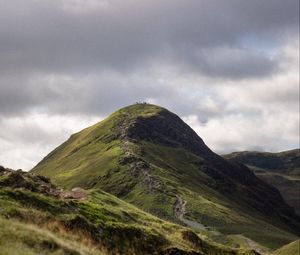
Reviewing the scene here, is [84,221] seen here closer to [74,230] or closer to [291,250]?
[74,230]

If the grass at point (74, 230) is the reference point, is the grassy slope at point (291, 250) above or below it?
below

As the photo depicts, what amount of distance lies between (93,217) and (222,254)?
18344 millimetres

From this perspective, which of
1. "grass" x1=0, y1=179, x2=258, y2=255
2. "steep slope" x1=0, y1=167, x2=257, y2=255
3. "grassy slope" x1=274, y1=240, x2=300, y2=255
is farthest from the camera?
"grassy slope" x1=274, y1=240, x2=300, y2=255

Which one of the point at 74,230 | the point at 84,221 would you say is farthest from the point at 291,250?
the point at 74,230

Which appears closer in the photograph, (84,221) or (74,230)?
(74,230)

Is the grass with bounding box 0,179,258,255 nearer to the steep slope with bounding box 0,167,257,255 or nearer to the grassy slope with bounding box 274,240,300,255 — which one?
the steep slope with bounding box 0,167,257,255

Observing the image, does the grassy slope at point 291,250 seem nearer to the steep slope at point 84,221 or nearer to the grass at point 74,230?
the grass at point 74,230

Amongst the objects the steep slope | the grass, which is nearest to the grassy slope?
the grass

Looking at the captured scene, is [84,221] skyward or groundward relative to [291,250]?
skyward

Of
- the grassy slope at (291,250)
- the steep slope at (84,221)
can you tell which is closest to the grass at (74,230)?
the steep slope at (84,221)

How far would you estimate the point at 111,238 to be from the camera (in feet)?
135

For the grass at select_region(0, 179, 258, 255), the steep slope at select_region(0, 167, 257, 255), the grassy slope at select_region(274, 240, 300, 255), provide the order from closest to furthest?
1. the grass at select_region(0, 179, 258, 255)
2. the steep slope at select_region(0, 167, 257, 255)
3. the grassy slope at select_region(274, 240, 300, 255)

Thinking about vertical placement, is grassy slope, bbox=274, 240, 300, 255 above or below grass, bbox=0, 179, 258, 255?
below

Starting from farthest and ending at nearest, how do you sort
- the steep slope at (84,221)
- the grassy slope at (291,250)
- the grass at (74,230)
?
the grassy slope at (291,250) < the steep slope at (84,221) < the grass at (74,230)
